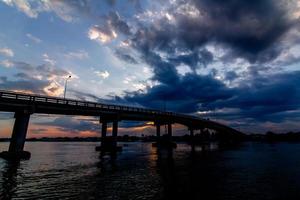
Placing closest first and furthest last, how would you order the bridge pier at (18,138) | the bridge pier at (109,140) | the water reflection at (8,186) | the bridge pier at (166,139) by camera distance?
1. the water reflection at (8,186)
2. the bridge pier at (18,138)
3. the bridge pier at (109,140)
4. the bridge pier at (166,139)

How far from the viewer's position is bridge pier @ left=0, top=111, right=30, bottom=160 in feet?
153

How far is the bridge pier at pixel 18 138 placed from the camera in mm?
46625

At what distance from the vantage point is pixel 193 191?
19.5m

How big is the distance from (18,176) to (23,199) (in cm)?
1155

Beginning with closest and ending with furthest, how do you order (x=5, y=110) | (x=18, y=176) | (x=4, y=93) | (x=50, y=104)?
(x=18, y=176) → (x=4, y=93) → (x=5, y=110) → (x=50, y=104)

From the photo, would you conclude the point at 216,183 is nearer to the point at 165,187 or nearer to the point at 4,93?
the point at 165,187

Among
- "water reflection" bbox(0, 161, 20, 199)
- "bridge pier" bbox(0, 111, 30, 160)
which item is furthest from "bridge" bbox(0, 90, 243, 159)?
"water reflection" bbox(0, 161, 20, 199)

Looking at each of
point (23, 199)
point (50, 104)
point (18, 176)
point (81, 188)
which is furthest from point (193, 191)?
point (50, 104)

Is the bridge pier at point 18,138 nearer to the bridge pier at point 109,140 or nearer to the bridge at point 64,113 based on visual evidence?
the bridge at point 64,113

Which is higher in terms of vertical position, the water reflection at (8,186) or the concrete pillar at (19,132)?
the concrete pillar at (19,132)

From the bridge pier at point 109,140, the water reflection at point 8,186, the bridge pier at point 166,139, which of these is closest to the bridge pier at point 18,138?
the water reflection at point 8,186

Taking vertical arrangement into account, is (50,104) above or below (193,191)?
above

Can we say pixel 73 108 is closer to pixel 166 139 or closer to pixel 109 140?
A: pixel 109 140

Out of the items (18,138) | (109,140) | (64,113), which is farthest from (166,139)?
(18,138)
